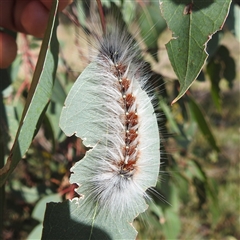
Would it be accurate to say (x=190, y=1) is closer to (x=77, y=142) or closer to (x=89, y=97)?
(x=89, y=97)

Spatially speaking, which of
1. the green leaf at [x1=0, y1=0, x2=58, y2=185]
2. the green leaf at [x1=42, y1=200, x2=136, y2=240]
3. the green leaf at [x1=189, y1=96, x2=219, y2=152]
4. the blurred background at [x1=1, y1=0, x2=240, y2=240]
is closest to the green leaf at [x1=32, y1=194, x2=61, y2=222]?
the blurred background at [x1=1, y1=0, x2=240, y2=240]

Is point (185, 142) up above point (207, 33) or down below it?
below

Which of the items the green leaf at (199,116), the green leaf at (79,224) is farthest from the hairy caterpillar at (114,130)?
the green leaf at (199,116)

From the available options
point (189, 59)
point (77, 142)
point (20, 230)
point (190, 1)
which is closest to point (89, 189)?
point (189, 59)

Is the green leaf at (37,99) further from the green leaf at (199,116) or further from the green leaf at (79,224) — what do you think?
the green leaf at (199,116)

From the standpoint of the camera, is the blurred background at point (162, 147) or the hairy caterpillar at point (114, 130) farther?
the blurred background at point (162, 147)

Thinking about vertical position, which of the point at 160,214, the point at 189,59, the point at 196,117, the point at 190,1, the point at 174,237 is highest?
the point at 190,1

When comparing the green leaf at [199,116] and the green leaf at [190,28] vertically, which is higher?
the green leaf at [190,28]

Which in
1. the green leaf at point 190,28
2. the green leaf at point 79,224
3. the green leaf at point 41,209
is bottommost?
the green leaf at point 41,209
